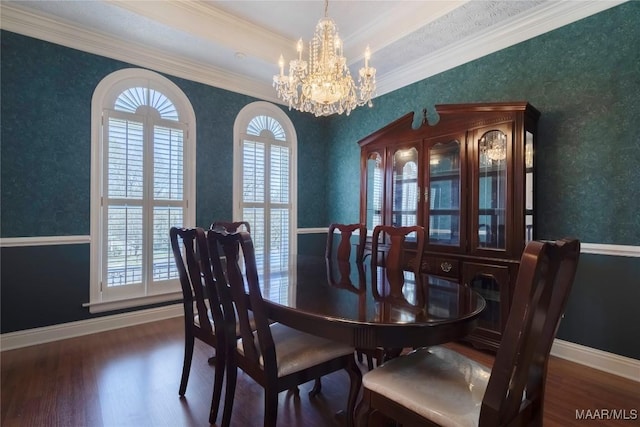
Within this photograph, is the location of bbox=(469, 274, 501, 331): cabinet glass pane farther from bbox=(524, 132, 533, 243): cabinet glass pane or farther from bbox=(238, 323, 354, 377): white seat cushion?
bbox=(238, 323, 354, 377): white seat cushion

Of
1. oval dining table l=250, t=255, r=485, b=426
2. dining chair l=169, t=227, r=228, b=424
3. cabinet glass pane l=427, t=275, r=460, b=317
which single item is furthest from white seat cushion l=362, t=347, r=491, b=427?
dining chair l=169, t=227, r=228, b=424

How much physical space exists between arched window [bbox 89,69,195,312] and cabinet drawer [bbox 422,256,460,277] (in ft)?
8.48

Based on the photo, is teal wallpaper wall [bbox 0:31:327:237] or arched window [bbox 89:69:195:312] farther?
arched window [bbox 89:69:195:312]

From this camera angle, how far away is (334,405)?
184 cm

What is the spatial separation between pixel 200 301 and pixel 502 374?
1.60 metres

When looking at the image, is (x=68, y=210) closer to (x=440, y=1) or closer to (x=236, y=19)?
(x=236, y=19)

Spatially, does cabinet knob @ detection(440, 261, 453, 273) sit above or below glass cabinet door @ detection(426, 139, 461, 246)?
below

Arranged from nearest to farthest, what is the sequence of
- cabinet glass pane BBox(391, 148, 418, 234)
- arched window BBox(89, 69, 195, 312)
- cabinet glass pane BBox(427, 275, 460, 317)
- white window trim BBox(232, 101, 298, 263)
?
1. cabinet glass pane BBox(427, 275, 460, 317)
2. arched window BBox(89, 69, 195, 312)
3. cabinet glass pane BBox(391, 148, 418, 234)
4. white window trim BBox(232, 101, 298, 263)

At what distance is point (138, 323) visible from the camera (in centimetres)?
312

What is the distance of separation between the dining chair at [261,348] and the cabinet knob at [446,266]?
1.52 m

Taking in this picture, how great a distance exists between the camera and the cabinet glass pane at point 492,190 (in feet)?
8.01

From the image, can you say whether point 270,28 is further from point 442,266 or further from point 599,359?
point 599,359

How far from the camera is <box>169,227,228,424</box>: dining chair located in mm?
1660

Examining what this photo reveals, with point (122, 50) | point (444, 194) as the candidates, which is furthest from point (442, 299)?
point (122, 50)
